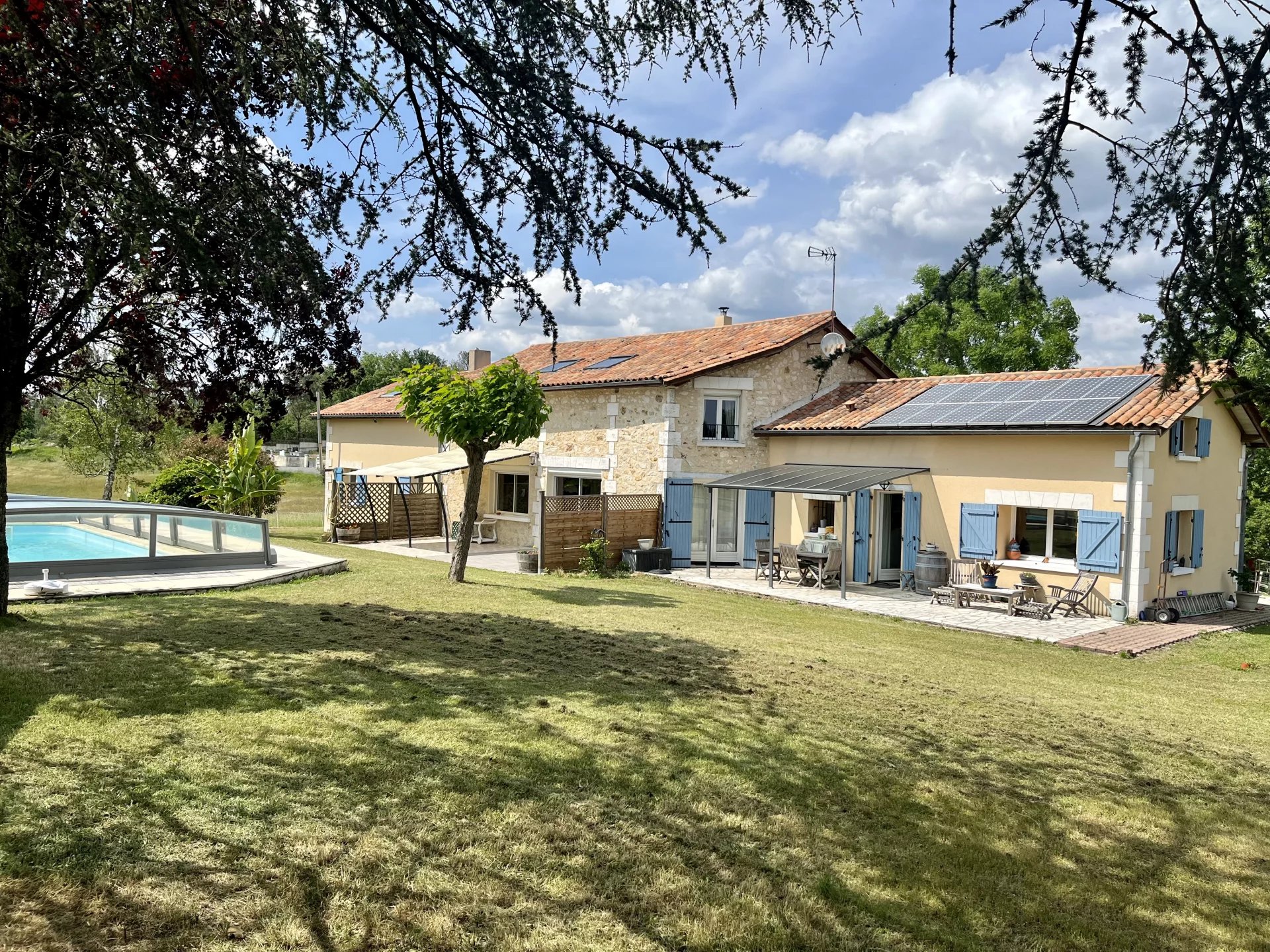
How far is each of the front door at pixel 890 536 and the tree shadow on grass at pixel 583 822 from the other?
515 inches

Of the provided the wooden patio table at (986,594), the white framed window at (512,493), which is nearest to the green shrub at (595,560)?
the white framed window at (512,493)

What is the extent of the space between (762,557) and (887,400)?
17.1 ft

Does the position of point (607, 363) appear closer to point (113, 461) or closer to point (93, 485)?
point (113, 461)

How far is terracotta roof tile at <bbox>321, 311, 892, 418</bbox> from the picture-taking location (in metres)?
22.8

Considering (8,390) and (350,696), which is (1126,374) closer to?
(350,696)

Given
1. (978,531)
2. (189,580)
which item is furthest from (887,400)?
(189,580)

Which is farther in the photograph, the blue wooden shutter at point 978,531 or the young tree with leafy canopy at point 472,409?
the blue wooden shutter at point 978,531

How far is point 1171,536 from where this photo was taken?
57.6ft

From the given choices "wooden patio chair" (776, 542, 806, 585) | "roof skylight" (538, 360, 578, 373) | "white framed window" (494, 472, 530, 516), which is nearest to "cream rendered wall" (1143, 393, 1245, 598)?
"wooden patio chair" (776, 542, 806, 585)

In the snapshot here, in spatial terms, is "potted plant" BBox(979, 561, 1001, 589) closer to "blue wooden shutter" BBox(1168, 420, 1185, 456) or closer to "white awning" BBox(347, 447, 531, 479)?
"blue wooden shutter" BBox(1168, 420, 1185, 456)

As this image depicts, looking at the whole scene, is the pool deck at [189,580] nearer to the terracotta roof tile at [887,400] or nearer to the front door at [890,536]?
the terracotta roof tile at [887,400]

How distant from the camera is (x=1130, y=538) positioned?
16.5 metres

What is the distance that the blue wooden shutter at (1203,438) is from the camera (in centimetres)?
1814

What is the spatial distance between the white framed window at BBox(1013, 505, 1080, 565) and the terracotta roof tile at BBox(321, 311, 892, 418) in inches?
211
